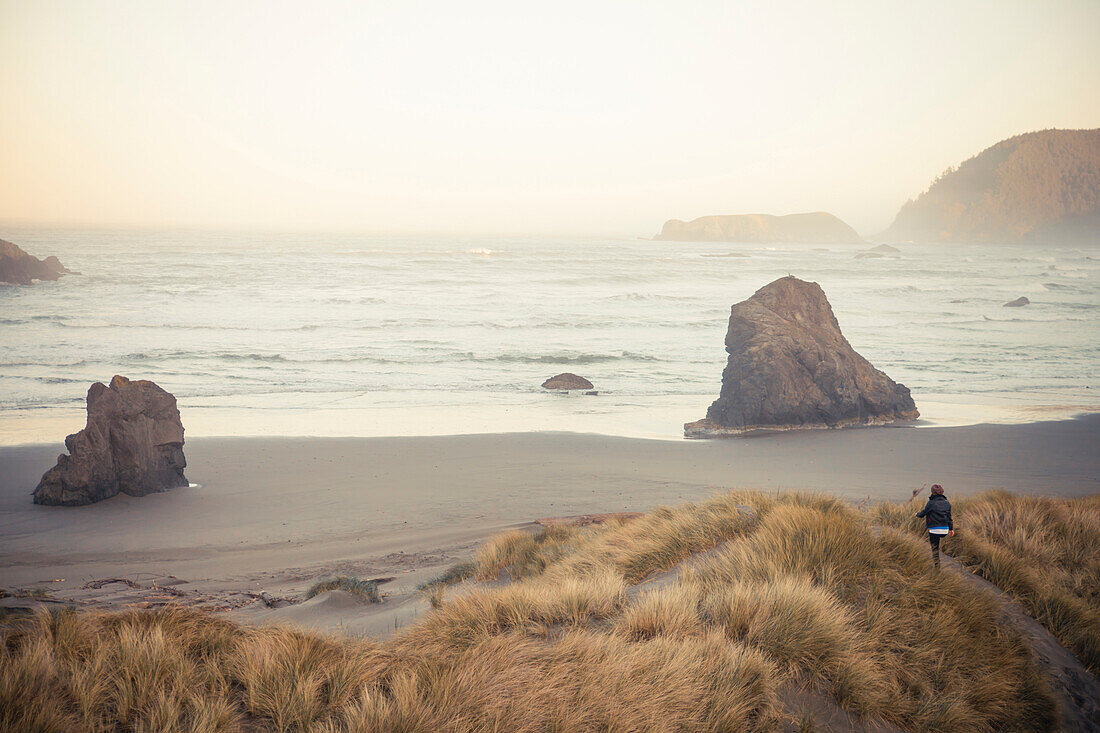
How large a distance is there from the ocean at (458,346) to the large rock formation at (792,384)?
5.00 feet

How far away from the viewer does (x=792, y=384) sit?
18.3 m

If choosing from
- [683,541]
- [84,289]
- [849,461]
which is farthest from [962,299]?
[84,289]

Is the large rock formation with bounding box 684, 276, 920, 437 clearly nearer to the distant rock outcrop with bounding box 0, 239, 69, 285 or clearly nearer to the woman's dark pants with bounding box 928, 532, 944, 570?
the woman's dark pants with bounding box 928, 532, 944, 570

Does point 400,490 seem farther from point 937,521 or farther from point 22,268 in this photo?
point 22,268

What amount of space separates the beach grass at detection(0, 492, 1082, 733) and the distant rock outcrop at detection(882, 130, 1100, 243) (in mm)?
208630

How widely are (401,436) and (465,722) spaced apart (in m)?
14.1

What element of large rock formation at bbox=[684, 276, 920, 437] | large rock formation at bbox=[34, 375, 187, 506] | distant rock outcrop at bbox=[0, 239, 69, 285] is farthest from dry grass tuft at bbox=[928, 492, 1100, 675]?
distant rock outcrop at bbox=[0, 239, 69, 285]

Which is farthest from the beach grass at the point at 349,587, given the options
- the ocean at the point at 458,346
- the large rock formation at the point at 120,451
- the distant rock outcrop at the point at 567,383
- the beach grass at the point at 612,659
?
the distant rock outcrop at the point at 567,383

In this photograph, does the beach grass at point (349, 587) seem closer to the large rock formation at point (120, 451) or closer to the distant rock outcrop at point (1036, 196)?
the large rock formation at point (120, 451)

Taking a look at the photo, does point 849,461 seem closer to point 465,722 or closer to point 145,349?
point 465,722

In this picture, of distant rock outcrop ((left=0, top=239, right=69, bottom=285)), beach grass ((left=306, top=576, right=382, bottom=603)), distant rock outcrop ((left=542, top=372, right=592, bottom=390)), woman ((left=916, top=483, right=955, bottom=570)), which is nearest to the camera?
woman ((left=916, top=483, right=955, bottom=570))

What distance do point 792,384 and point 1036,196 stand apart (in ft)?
679

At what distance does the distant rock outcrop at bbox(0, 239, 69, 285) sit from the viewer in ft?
146

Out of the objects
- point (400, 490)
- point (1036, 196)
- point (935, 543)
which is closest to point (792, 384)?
point (400, 490)
